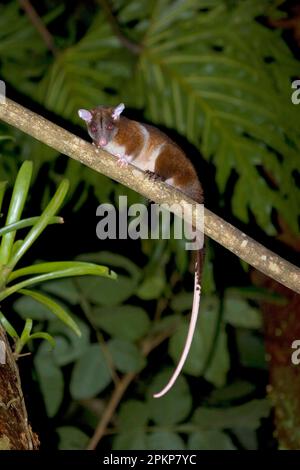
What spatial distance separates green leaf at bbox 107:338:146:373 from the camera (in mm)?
2941

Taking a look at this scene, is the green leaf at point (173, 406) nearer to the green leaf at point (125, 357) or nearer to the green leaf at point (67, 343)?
the green leaf at point (125, 357)

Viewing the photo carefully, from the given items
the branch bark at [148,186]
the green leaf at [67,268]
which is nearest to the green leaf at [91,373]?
the green leaf at [67,268]

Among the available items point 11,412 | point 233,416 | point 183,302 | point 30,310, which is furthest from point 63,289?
point 11,412

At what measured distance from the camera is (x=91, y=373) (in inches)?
115

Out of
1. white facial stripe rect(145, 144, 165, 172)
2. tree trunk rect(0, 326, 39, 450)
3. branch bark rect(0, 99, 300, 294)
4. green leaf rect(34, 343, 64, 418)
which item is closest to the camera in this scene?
tree trunk rect(0, 326, 39, 450)

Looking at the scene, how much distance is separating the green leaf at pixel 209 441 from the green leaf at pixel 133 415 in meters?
0.24

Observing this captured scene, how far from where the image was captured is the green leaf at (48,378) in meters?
2.78

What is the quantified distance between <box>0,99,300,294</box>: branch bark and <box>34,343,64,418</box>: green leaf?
1254 mm

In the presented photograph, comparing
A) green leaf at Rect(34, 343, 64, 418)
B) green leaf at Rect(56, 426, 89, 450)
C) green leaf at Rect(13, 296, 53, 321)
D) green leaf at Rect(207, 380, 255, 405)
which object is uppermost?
green leaf at Rect(13, 296, 53, 321)

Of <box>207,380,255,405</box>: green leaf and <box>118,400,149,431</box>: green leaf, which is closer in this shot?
<box>118,400,149,431</box>: green leaf

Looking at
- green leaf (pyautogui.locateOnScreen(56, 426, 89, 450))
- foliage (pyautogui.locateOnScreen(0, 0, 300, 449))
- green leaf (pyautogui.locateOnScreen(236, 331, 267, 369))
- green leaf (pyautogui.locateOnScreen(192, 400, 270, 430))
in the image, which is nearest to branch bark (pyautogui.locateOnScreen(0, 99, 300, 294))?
foliage (pyautogui.locateOnScreen(0, 0, 300, 449))

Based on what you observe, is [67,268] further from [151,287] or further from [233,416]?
[233,416]

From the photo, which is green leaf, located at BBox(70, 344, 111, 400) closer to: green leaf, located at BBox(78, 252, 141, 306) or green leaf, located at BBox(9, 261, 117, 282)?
green leaf, located at BBox(78, 252, 141, 306)
